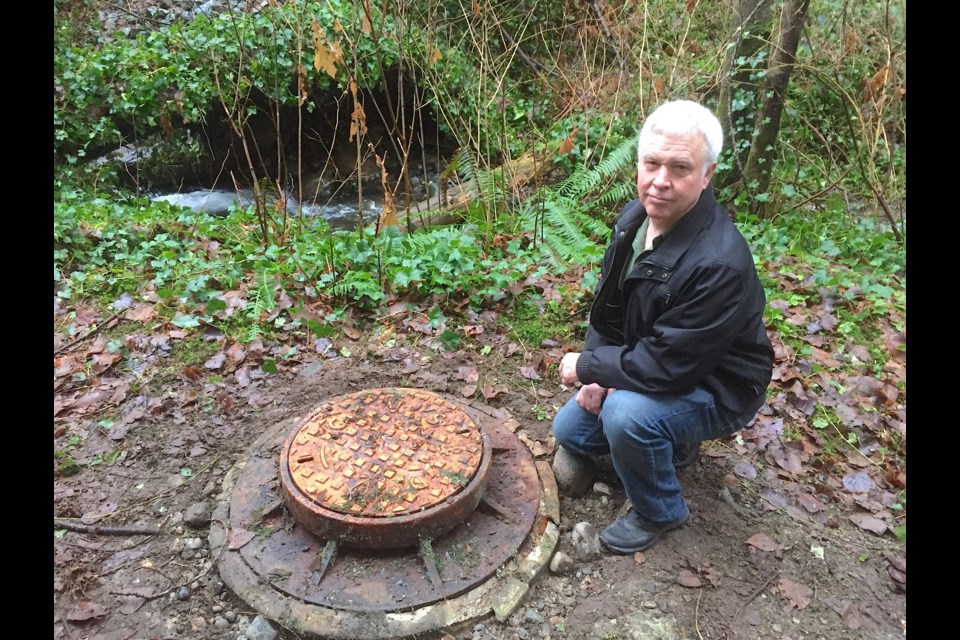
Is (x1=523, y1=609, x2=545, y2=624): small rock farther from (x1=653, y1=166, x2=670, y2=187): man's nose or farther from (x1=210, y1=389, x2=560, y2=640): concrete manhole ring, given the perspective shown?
(x1=653, y1=166, x2=670, y2=187): man's nose

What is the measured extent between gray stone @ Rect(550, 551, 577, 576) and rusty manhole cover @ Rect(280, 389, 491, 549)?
1.29 ft

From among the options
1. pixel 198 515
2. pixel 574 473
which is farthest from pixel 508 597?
pixel 198 515

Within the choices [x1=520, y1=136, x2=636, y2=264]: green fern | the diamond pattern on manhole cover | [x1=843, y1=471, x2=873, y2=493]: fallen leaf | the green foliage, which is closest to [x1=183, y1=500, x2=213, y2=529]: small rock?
the diamond pattern on manhole cover

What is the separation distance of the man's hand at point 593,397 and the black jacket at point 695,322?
202 mm

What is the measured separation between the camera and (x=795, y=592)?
219cm

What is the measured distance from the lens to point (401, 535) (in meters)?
2.05

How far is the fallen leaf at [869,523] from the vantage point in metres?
2.46

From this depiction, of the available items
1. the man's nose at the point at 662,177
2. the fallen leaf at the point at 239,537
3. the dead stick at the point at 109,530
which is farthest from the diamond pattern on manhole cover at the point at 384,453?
the man's nose at the point at 662,177

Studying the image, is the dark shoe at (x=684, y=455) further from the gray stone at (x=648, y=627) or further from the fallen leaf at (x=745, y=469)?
the gray stone at (x=648, y=627)

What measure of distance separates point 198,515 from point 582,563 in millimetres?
1622

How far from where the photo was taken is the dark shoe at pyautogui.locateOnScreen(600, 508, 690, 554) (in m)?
2.31

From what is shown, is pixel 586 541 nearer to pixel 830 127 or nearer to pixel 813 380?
pixel 813 380

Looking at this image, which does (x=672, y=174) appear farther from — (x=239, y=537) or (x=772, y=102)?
(x=772, y=102)
